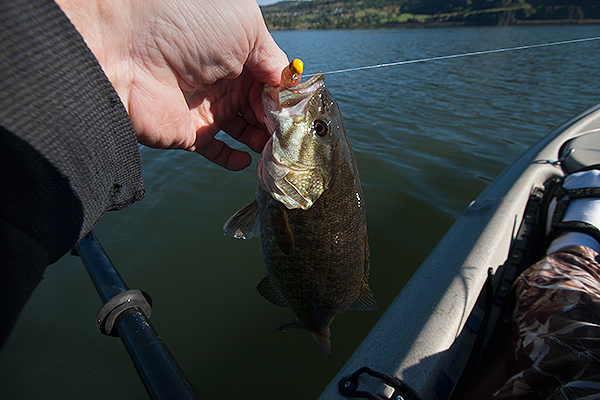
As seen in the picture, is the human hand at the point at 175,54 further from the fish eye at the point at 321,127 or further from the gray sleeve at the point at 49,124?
the fish eye at the point at 321,127

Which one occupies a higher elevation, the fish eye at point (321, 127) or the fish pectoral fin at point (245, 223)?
the fish eye at point (321, 127)

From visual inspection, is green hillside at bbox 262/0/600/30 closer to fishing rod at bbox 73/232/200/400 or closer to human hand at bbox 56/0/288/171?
human hand at bbox 56/0/288/171

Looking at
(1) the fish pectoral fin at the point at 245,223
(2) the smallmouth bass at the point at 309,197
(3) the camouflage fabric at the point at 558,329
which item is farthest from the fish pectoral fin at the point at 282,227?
(3) the camouflage fabric at the point at 558,329

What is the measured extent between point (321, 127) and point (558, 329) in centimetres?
197

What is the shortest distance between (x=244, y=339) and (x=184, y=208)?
281cm

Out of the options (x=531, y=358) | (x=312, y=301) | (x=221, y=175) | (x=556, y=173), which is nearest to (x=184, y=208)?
(x=221, y=175)

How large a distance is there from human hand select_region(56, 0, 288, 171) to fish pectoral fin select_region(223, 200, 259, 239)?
766mm

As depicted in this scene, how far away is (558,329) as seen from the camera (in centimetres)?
188

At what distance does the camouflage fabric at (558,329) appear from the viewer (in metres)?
1.57

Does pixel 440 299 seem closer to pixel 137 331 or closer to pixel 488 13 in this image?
pixel 137 331

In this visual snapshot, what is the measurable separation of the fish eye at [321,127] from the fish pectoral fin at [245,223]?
2.12 feet

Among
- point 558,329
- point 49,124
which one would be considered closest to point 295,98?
point 49,124

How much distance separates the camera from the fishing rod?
5.09ft

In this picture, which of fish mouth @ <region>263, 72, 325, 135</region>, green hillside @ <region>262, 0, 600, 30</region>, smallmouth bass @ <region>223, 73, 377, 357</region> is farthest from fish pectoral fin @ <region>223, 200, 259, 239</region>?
green hillside @ <region>262, 0, 600, 30</region>
